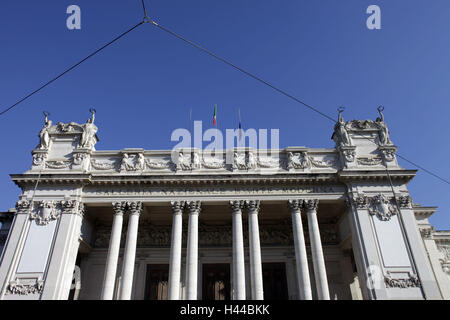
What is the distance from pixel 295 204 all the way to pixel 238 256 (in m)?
5.33

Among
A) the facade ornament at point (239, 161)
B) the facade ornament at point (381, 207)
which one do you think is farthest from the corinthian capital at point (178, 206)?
the facade ornament at point (381, 207)

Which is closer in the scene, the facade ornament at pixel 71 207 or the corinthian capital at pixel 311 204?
the facade ornament at pixel 71 207

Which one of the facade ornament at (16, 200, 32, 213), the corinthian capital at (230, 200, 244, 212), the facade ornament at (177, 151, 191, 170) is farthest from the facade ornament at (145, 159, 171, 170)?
the facade ornament at (16, 200, 32, 213)

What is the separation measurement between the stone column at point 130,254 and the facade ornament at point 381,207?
15963 millimetres

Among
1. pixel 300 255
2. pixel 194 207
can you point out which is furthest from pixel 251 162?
pixel 300 255

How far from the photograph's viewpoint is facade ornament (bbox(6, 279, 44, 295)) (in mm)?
20297

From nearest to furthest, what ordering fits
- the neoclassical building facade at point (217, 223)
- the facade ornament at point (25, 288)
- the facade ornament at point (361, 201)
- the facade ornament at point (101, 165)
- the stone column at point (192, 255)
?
the facade ornament at point (25, 288) → the stone column at point (192, 255) → the neoclassical building facade at point (217, 223) → the facade ornament at point (361, 201) → the facade ornament at point (101, 165)

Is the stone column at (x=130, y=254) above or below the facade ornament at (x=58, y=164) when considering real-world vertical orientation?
below

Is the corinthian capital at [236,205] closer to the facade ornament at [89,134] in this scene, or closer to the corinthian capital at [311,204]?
the corinthian capital at [311,204]

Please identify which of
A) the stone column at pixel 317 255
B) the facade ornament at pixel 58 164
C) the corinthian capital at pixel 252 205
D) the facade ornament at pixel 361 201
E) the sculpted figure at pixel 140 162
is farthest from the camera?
the sculpted figure at pixel 140 162

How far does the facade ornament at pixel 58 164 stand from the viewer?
2455 centimetres

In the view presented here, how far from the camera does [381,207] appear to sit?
22.7 m
